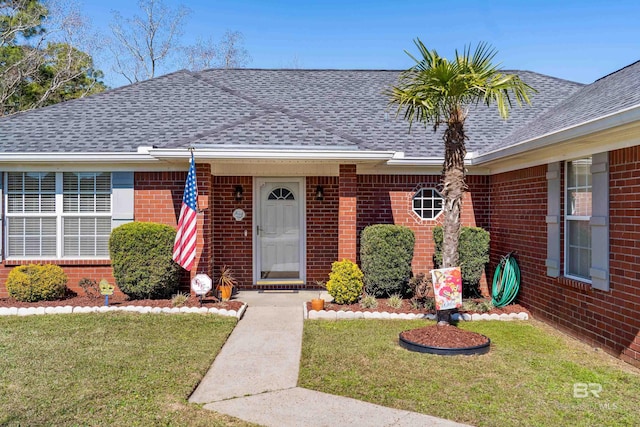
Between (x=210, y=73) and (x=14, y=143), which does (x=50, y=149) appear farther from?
(x=210, y=73)

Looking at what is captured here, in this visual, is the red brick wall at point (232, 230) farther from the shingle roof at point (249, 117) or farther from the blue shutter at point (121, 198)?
the blue shutter at point (121, 198)

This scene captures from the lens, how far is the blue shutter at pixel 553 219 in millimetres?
7891

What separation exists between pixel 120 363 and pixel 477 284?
6860 millimetres

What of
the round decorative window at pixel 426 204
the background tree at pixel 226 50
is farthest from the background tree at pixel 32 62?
the round decorative window at pixel 426 204

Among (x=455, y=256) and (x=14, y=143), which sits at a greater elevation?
(x=14, y=143)

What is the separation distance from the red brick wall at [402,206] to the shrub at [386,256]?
3.97ft

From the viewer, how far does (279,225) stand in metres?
11.2

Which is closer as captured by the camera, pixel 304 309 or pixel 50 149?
pixel 304 309

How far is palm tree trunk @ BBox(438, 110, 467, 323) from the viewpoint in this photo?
6.94 m

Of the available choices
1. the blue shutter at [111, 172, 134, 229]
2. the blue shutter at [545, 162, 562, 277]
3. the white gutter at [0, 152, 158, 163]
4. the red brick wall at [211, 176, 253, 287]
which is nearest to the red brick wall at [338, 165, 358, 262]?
the red brick wall at [211, 176, 253, 287]

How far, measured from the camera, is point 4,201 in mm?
9906

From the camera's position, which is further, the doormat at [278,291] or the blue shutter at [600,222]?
the doormat at [278,291]

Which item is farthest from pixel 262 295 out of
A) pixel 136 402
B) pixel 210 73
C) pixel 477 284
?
pixel 210 73

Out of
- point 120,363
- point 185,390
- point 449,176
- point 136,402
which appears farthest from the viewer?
point 449,176
